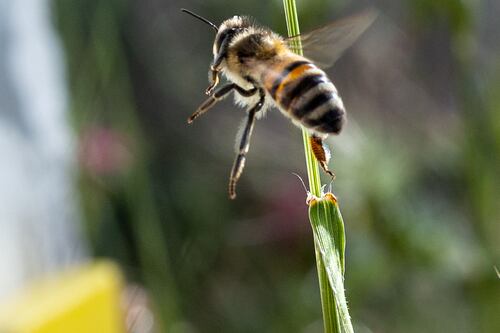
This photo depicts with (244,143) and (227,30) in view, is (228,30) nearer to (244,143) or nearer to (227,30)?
(227,30)

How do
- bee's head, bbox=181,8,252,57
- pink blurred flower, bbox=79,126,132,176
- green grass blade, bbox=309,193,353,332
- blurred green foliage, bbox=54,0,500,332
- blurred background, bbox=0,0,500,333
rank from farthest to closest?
pink blurred flower, bbox=79,126,132,176 → blurred background, bbox=0,0,500,333 → blurred green foliage, bbox=54,0,500,332 → bee's head, bbox=181,8,252,57 → green grass blade, bbox=309,193,353,332

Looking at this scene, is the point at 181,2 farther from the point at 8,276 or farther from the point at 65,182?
the point at 8,276

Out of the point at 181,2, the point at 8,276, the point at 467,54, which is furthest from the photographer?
the point at 181,2

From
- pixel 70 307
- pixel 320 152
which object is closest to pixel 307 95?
pixel 320 152

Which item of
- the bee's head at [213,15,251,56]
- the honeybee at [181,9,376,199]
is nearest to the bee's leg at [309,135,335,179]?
the honeybee at [181,9,376,199]

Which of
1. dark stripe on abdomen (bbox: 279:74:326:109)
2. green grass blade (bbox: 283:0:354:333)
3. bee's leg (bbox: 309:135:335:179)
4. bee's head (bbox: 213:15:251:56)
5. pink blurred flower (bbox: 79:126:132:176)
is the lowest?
green grass blade (bbox: 283:0:354:333)

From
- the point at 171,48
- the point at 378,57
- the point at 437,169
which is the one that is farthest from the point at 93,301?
the point at 378,57

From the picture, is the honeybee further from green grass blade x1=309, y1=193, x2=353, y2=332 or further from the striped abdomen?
green grass blade x1=309, y1=193, x2=353, y2=332
